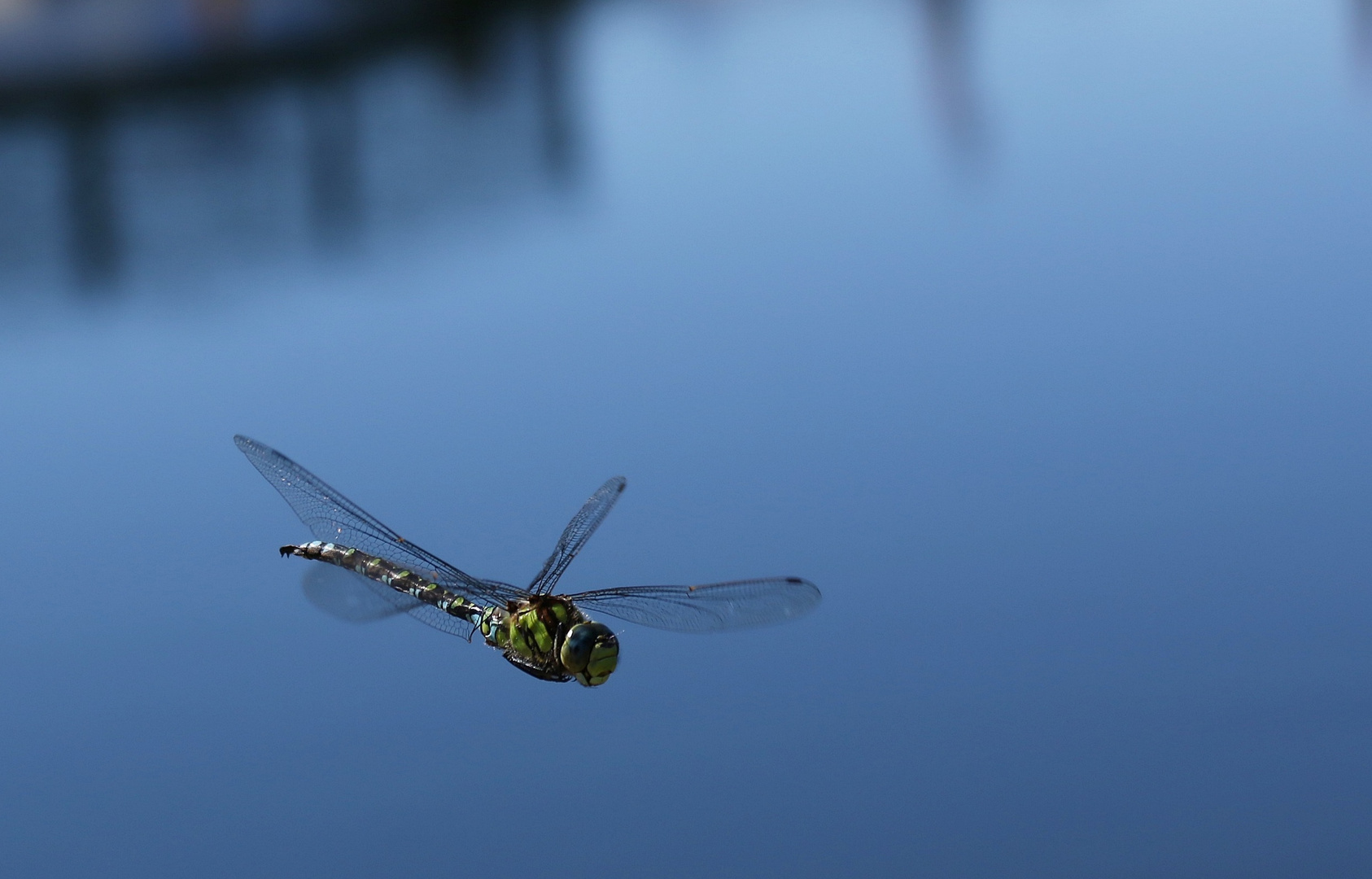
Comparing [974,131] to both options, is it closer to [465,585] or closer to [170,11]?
[170,11]

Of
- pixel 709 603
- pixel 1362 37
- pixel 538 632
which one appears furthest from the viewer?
pixel 1362 37

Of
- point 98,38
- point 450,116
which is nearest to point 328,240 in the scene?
point 450,116

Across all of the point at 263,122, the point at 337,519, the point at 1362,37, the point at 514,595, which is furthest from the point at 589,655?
the point at 1362,37

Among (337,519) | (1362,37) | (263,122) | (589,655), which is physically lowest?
(589,655)

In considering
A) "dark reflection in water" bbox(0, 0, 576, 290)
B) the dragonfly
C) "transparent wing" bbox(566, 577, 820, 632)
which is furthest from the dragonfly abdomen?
"dark reflection in water" bbox(0, 0, 576, 290)

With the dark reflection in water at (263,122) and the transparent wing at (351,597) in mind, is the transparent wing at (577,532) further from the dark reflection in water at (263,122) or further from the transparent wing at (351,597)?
the dark reflection in water at (263,122)

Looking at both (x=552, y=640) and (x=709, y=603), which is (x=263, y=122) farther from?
(x=709, y=603)

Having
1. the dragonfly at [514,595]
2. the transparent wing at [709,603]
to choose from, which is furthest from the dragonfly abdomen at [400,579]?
the transparent wing at [709,603]
